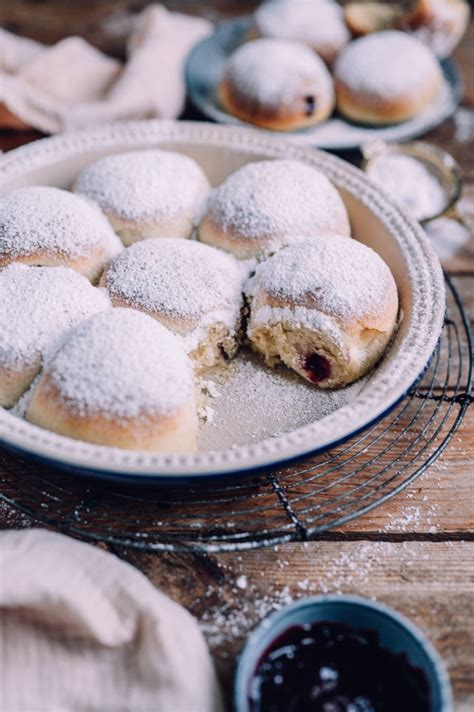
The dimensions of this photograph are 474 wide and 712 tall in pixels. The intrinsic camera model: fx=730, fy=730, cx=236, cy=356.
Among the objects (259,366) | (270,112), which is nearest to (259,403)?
(259,366)

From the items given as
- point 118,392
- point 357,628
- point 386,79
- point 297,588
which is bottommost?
point 297,588

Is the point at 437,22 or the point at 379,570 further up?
the point at 437,22

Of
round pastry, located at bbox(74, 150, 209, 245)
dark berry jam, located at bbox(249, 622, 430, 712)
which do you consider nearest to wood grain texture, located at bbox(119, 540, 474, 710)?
dark berry jam, located at bbox(249, 622, 430, 712)

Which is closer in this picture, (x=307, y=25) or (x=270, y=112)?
(x=270, y=112)

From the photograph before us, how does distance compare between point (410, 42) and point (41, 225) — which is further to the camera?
point (410, 42)

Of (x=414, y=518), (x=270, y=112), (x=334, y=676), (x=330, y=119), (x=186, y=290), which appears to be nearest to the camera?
(x=334, y=676)

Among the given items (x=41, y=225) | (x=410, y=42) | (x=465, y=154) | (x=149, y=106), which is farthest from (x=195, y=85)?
(x=41, y=225)

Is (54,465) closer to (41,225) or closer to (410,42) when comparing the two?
(41,225)

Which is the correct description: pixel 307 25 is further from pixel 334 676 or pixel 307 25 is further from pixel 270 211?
pixel 334 676
